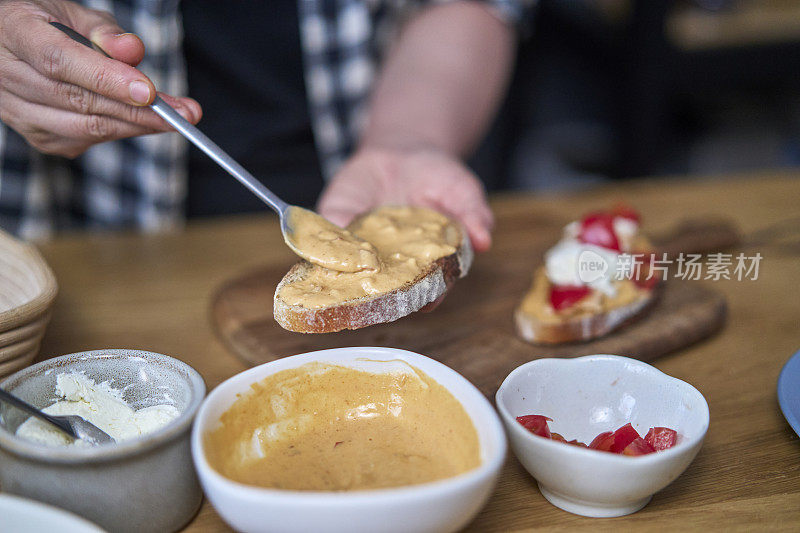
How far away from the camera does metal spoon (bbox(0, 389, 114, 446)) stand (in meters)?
0.96

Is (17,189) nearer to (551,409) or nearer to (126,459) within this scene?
(126,459)

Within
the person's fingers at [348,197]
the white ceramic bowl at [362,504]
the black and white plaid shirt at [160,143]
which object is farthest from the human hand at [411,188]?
the white ceramic bowl at [362,504]

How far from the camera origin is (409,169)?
70.6 inches

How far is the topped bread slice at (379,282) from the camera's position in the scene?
3.93 ft

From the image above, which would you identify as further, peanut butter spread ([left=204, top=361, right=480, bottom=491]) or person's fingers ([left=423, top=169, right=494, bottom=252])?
person's fingers ([left=423, top=169, right=494, bottom=252])

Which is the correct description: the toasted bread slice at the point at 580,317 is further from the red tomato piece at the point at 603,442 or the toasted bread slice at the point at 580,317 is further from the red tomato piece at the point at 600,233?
the red tomato piece at the point at 603,442

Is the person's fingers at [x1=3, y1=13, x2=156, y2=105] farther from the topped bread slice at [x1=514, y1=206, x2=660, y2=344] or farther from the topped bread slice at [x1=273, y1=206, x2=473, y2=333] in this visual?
the topped bread slice at [x1=514, y1=206, x2=660, y2=344]

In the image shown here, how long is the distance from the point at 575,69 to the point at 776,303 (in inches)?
95.5

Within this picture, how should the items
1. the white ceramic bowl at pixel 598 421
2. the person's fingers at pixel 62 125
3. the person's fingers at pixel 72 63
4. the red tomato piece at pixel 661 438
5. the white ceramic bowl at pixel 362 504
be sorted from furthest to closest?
the person's fingers at pixel 62 125
the person's fingers at pixel 72 63
the red tomato piece at pixel 661 438
the white ceramic bowl at pixel 598 421
the white ceramic bowl at pixel 362 504

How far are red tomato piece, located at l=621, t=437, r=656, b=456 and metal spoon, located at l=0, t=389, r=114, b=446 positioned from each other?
75cm

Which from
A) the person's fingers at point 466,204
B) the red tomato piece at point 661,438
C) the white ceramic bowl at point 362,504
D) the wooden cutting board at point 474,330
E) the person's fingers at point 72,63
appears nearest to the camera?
the white ceramic bowl at point 362,504

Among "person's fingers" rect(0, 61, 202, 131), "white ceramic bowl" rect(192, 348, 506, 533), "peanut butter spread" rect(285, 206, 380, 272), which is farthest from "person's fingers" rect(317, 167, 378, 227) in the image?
"white ceramic bowl" rect(192, 348, 506, 533)

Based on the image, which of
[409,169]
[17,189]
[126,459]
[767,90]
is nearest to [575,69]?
[767,90]

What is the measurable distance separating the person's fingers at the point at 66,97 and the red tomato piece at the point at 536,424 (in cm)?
83
